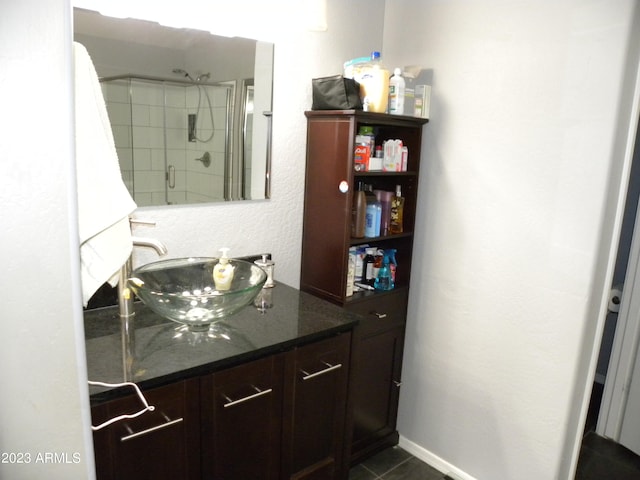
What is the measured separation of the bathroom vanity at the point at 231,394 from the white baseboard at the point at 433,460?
642 millimetres

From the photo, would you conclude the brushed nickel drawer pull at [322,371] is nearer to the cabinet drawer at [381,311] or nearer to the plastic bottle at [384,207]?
the cabinet drawer at [381,311]

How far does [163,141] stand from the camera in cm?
170

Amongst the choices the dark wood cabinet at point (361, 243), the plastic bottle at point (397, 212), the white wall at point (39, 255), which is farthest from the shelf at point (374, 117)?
the white wall at point (39, 255)

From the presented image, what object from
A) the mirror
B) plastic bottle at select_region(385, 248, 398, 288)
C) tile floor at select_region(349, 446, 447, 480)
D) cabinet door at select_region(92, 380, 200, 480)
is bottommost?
tile floor at select_region(349, 446, 447, 480)

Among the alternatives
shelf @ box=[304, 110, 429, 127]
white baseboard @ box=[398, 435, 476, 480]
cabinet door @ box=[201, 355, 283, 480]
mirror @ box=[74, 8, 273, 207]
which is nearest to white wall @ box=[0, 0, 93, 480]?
cabinet door @ box=[201, 355, 283, 480]

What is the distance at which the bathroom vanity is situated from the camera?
4.02 ft

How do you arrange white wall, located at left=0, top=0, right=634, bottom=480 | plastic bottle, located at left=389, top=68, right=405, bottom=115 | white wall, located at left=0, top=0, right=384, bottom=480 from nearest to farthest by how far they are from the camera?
1. white wall, located at left=0, top=0, right=384, bottom=480
2. white wall, located at left=0, top=0, right=634, bottom=480
3. plastic bottle, located at left=389, top=68, right=405, bottom=115

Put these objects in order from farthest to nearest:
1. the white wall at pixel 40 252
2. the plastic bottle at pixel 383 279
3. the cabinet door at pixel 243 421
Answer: the plastic bottle at pixel 383 279 < the cabinet door at pixel 243 421 < the white wall at pixel 40 252

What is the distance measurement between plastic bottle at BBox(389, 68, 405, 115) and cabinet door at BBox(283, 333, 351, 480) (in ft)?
3.11

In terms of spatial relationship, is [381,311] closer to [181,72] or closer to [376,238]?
[376,238]

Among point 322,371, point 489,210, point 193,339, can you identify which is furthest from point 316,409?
point 489,210

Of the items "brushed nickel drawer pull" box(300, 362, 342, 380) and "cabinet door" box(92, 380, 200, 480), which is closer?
"cabinet door" box(92, 380, 200, 480)

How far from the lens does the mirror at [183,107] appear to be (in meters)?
1.57

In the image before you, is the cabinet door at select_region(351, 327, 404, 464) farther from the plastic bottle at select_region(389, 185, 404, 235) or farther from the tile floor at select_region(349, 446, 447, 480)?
the plastic bottle at select_region(389, 185, 404, 235)
